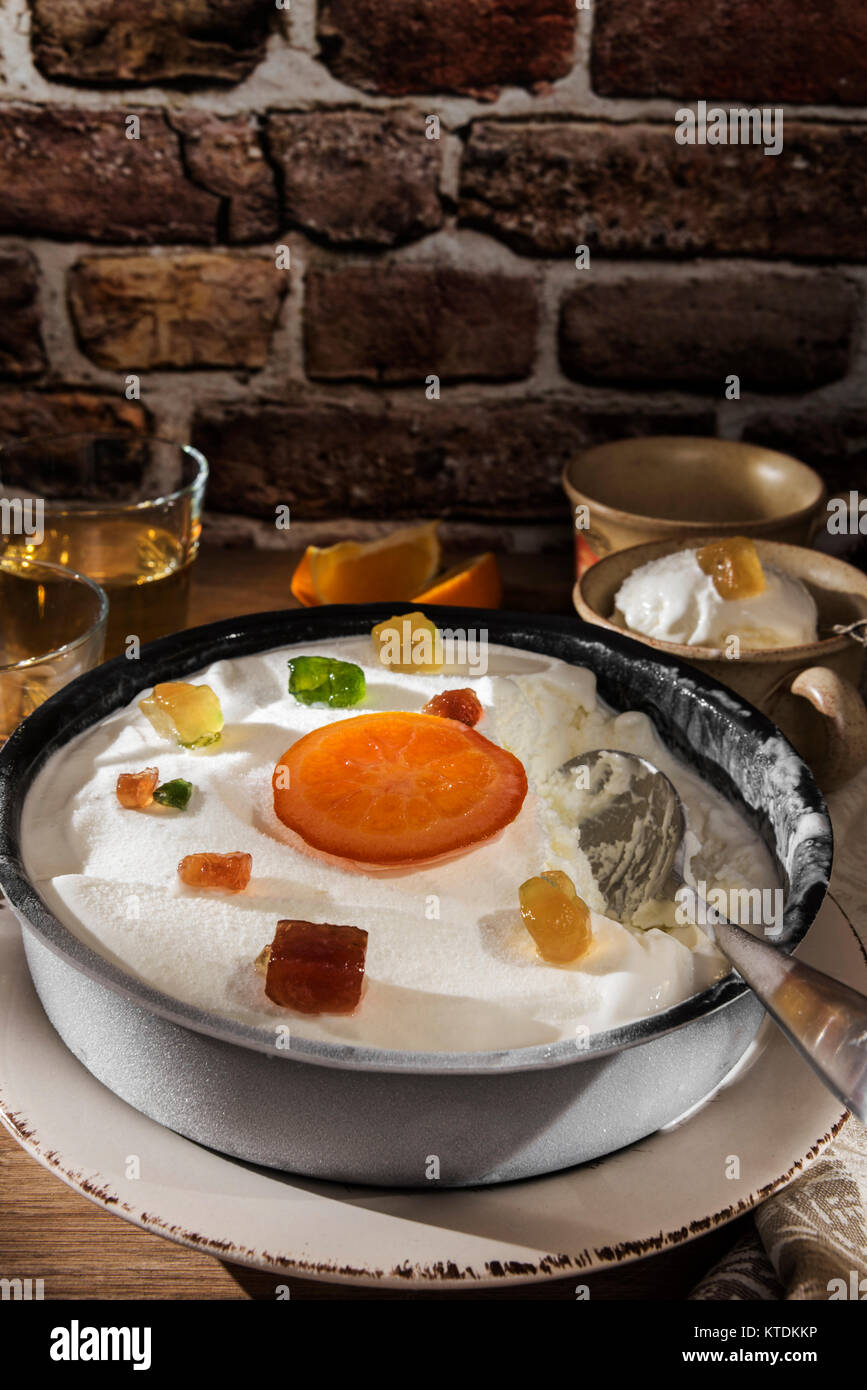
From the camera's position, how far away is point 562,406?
1213mm

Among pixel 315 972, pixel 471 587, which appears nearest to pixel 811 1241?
pixel 315 972

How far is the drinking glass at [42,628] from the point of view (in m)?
0.82

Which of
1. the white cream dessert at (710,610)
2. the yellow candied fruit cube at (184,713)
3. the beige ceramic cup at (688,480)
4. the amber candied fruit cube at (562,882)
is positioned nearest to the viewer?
the amber candied fruit cube at (562,882)

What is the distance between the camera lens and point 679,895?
0.62 meters

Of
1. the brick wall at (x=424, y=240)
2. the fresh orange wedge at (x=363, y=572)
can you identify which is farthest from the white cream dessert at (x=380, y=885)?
the brick wall at (x=424, y=240)

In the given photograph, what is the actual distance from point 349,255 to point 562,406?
25 centimetres

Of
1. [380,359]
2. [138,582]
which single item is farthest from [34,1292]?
[380,359]

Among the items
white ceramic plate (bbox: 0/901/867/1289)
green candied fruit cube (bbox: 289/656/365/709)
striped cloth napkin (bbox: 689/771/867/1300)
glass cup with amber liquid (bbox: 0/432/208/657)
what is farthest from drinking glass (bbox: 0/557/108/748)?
striped cloth napkin (bbox: 689/771/867/1300)

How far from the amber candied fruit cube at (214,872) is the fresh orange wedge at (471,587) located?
0.48m

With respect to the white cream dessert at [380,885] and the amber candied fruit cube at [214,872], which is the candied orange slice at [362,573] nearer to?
the white cream dessert at [380,885]

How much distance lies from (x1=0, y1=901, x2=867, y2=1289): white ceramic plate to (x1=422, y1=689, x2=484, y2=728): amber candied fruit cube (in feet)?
0.88

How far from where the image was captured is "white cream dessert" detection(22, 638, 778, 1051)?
55cm

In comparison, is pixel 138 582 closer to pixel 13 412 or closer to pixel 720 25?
pixel 13 412

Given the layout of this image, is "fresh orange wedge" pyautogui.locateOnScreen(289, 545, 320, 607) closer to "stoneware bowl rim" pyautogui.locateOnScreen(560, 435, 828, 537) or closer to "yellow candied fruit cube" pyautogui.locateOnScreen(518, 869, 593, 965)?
"stoneware bowl rim" pyautogui.locateOnScreen(560, 435, 828, 537)
